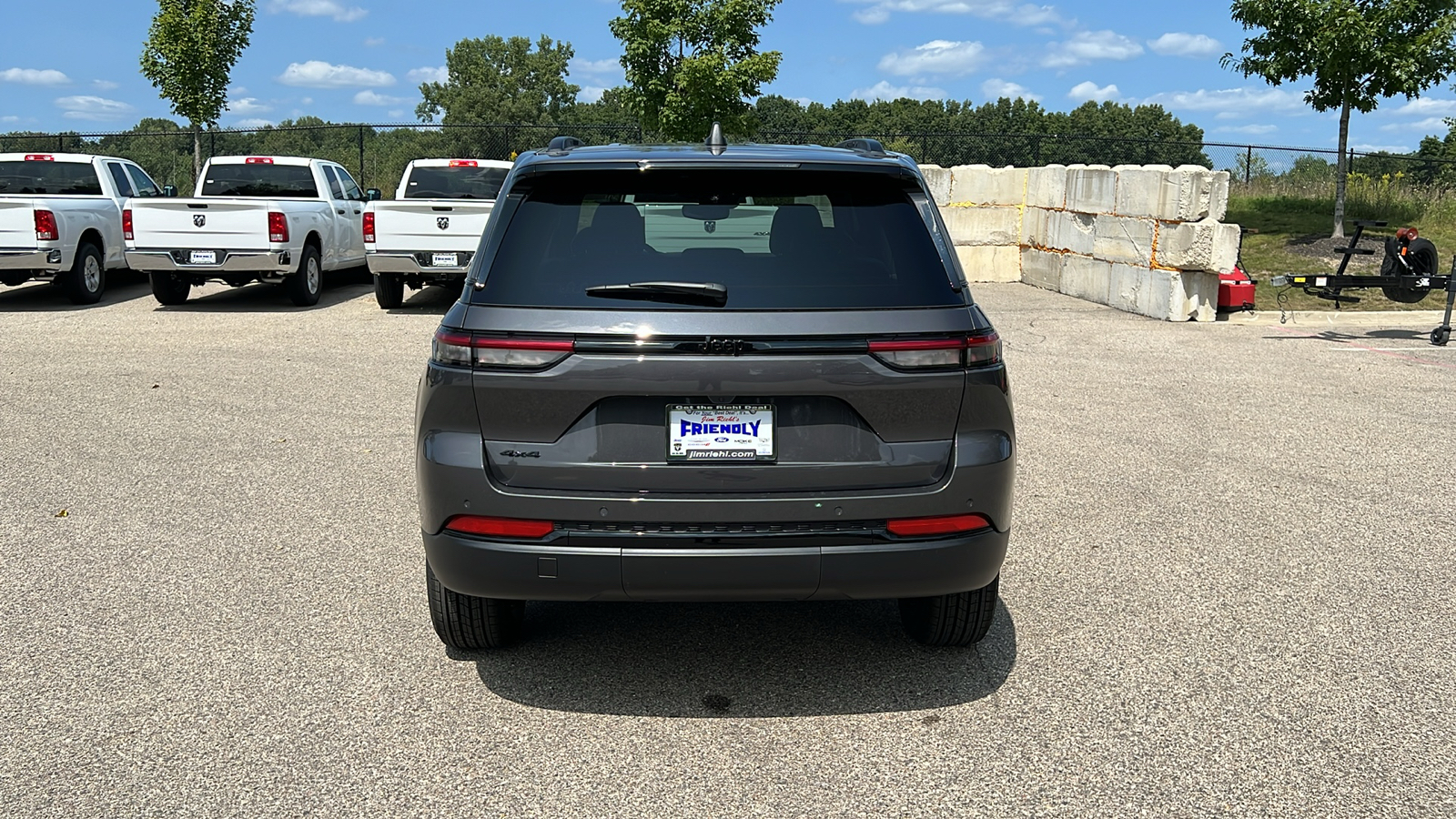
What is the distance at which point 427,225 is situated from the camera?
14.9m

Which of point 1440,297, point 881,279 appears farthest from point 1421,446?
point 1440,297

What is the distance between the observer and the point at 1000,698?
4016mm

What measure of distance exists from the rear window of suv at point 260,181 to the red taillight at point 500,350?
14299mm

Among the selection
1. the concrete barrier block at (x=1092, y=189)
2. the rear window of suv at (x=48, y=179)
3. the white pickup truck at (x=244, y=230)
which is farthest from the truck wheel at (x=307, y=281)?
the concrete barrier block at (x=1092, y=189)

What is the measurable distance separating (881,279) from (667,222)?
27.8 inches

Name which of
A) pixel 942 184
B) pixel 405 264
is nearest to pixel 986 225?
pixel 942 184

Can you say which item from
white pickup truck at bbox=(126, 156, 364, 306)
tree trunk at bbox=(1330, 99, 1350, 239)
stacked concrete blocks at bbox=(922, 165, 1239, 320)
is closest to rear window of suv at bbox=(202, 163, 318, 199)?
white pickup truck at bbox=(126, 156, 364, 306)

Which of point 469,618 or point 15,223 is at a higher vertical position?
point 15,223

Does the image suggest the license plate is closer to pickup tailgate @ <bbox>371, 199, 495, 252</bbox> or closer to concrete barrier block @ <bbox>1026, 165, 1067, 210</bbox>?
pickup tailgate @ <bbox>371, 199, 495, 252</bbox>

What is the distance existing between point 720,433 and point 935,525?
714mm

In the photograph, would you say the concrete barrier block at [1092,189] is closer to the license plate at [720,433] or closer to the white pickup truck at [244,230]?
the white pickup truck at [244,230]

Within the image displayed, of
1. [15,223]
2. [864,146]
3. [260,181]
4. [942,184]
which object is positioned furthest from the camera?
[942,184]

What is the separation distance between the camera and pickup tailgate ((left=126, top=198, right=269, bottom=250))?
14.8 meters

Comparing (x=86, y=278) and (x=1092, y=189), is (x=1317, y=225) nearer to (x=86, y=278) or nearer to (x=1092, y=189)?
(x=1092, y=189)
